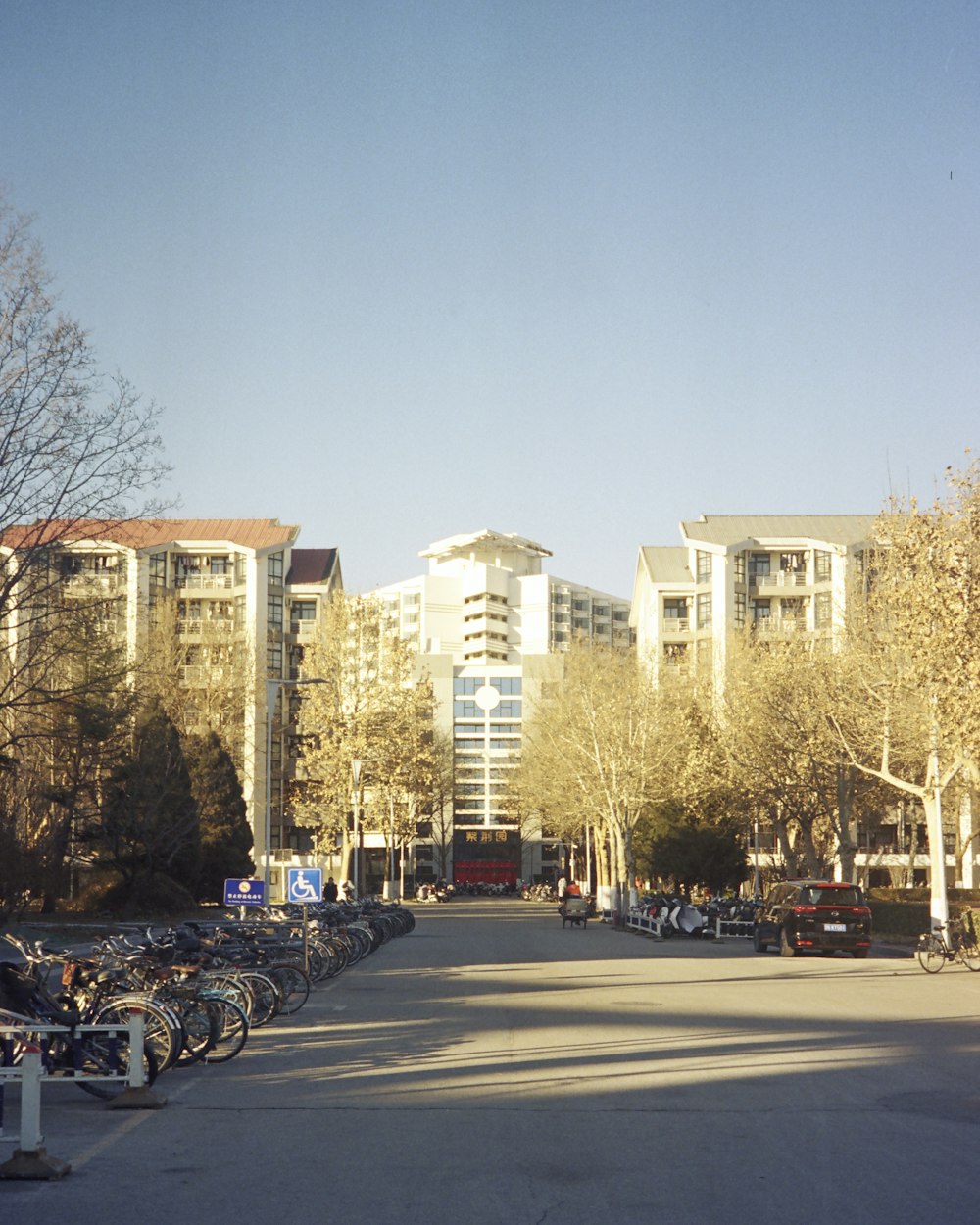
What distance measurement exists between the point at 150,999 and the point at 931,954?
66.0 feet

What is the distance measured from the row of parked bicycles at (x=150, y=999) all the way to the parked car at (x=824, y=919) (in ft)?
47.9

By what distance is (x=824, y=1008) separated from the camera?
65.1 ft

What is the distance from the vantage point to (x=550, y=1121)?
10789 mm

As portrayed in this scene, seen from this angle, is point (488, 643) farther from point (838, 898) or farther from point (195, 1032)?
point (195, 1032)

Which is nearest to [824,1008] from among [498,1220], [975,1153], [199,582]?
[975,1153]

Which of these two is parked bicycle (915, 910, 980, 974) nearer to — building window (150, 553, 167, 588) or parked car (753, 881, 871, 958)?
parked car (753, 881, 871, 958)

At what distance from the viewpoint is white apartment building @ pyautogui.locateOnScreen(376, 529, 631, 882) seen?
135 m

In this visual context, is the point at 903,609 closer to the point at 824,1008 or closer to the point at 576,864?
the point at 824,1008

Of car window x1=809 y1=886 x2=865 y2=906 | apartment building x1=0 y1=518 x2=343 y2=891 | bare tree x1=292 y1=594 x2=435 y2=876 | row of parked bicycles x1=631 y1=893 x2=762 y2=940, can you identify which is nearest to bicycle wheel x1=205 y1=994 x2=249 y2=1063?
car window x1=809 y1=886 x2=865 y2=906

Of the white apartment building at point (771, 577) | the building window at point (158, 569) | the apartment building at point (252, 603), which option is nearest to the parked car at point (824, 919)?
the apartment building at point (252, 603)

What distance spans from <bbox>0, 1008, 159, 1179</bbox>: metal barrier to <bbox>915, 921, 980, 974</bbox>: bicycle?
67.6ft

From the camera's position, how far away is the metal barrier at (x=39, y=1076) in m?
8.77

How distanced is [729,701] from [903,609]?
20587 mm

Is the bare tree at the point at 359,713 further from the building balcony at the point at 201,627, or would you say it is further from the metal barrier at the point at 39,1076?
the metal barrier at the point at 39,1076
